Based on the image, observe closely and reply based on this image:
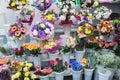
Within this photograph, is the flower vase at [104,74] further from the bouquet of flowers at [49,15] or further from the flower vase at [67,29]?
the bouquet of flowers at [49,15]

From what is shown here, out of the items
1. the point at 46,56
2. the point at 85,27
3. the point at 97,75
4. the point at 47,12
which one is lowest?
the point at 97,75

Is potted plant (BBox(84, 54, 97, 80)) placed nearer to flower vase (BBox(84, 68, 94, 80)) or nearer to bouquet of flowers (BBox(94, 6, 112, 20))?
flower vase (BBox(84, 68, 94, 80))

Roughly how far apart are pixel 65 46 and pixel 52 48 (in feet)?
0.63

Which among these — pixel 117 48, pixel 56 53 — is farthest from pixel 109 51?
pixel 56 53

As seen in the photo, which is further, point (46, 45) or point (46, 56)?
point (46, 56)

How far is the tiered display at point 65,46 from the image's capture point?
94.3 inches

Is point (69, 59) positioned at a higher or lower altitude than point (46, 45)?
lower

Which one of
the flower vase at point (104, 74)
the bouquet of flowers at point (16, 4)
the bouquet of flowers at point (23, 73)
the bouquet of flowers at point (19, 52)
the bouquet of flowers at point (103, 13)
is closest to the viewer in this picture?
the bouquet of flowers at point (23, 73)

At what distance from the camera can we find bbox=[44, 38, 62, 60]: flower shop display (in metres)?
2.52

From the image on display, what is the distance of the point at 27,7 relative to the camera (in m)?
2.80

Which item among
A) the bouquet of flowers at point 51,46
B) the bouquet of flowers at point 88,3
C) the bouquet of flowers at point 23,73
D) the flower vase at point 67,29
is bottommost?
the bouquet of flowers at point 23,73

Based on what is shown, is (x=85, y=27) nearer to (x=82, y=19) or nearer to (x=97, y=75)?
(x=82, y=19)

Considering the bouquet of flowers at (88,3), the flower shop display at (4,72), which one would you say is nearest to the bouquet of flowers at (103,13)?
the bouquet of flowers at (88,3)

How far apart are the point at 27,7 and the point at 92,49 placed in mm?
1012
